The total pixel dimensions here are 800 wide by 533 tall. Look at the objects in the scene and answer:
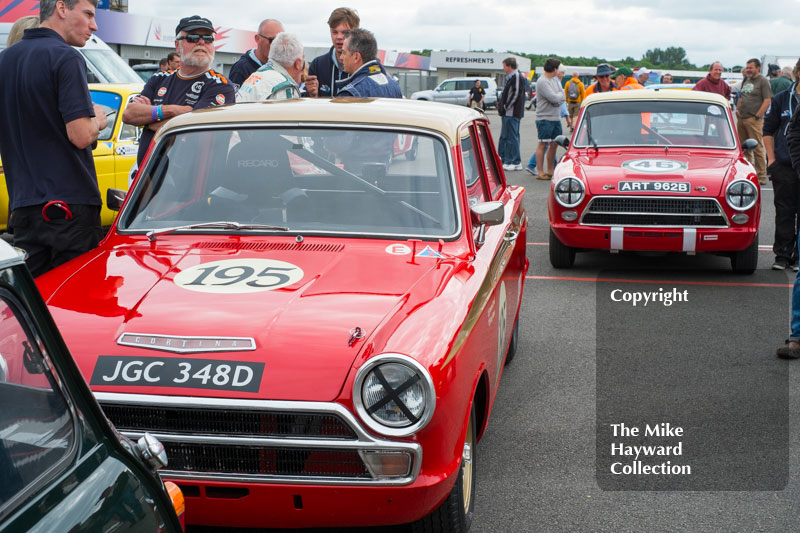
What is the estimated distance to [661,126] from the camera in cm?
899

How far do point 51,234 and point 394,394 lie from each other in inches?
103

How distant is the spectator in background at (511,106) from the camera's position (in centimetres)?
1543

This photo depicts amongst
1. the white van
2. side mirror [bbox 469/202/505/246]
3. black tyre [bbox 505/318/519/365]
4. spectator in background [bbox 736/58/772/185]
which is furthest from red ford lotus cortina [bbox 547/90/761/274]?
the white van

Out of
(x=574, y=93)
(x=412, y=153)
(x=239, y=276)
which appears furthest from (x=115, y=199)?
(x=574, y=93)

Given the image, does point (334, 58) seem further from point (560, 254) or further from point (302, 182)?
point (302, 182)

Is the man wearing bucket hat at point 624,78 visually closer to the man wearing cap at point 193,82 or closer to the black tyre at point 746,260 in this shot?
the black tyre at point 746,260

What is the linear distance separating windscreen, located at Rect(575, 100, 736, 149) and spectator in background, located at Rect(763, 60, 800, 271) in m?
0.48

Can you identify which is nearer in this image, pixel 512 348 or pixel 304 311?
pixel 304 311

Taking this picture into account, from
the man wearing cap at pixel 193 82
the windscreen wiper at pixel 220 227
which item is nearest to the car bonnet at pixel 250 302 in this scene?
the windscreen wiper at pixel 220 227

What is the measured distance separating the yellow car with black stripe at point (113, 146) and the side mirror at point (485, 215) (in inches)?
228

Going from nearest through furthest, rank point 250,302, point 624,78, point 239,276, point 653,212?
point 250,302
point 239,276
point 653,212
point 624,78

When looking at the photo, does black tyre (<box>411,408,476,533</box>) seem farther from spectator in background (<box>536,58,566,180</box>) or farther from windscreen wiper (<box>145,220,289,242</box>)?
spectator in background (<box>536,58,566,180</box>)

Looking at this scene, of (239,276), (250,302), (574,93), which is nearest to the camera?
(250,302)

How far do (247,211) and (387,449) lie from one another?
174 cm
